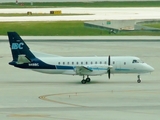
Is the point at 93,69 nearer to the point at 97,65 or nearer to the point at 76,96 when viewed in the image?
the point at 97,65

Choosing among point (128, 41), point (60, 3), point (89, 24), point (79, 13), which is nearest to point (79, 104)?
point (128, 41)

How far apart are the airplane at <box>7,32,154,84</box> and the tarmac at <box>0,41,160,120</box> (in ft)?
3.01

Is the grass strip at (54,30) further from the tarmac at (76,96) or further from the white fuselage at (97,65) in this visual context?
the white fuselage at (97,65)

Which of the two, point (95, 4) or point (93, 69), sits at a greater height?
point (95, 4)

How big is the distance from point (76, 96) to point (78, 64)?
26.4 ft

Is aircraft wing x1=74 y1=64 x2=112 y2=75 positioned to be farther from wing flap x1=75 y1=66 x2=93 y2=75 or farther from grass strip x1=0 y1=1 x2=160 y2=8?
grass strip x1=0 y1=1 x2=160 y2=8

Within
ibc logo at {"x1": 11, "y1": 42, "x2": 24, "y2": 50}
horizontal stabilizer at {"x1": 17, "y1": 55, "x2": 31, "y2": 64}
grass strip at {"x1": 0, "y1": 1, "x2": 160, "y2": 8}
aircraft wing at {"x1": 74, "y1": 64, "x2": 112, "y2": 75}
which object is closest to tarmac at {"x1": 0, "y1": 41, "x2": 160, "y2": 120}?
aircraft wing at {"x1": 74, "y1": 64, "x2": 112, "y2": 75}

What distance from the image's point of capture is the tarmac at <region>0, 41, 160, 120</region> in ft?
123

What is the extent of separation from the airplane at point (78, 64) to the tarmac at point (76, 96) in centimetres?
Answer: 92

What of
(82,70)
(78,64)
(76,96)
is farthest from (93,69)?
(76,96)

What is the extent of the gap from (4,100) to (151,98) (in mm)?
9490

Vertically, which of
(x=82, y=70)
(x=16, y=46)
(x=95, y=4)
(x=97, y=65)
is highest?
(x=95, y=4)

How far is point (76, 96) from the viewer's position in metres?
44.7

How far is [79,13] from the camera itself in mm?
128750
